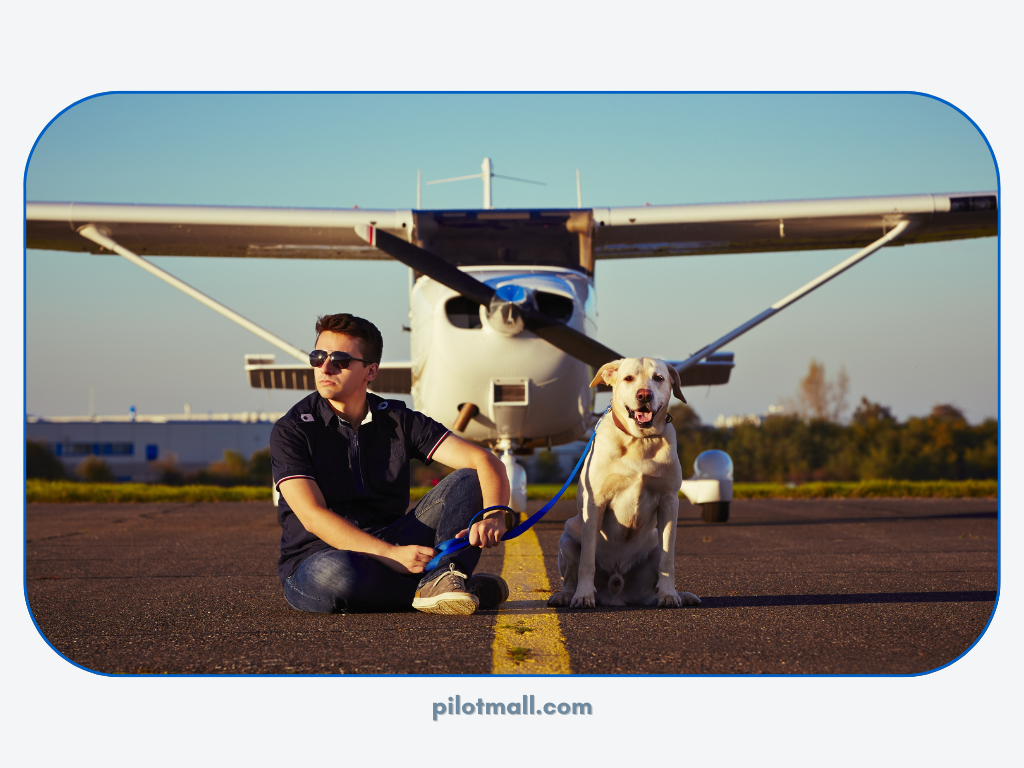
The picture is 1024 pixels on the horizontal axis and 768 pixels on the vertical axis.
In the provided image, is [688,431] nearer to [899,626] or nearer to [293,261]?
[293,261]

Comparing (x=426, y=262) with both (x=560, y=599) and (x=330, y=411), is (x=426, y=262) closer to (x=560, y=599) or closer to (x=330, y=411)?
(x=330, y=411)

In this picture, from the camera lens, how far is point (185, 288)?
7832 mm

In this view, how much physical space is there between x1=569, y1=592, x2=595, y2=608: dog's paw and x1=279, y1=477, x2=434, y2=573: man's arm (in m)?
0.69

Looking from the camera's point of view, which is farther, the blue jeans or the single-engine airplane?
the single-engine airplane

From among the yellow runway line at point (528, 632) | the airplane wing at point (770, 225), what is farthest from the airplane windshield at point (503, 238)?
the yellow runway line at point (528, 632)

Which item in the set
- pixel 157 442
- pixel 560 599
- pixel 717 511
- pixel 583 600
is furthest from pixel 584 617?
pixel 157 442

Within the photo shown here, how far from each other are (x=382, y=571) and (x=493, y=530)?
1.39 feet

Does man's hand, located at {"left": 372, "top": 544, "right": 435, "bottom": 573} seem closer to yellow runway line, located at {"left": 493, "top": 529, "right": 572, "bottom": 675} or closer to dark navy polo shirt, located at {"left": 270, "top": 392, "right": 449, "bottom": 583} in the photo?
dark navy polo shirt, located at {"left": 270, "top": 392, "right": 449, "bottom": 583}

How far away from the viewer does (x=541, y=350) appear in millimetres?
7270

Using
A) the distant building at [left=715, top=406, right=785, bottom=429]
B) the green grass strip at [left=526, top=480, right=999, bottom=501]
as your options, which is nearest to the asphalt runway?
the green grass strip at [left=526, top=480, right=999, bottom=501]

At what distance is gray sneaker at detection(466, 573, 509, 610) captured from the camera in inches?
127

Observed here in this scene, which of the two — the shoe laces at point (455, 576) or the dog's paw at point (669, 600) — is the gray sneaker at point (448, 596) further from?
the dog's paw at point (669, 600)

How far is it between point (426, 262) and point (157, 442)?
17.8 m

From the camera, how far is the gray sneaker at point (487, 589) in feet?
10.6
